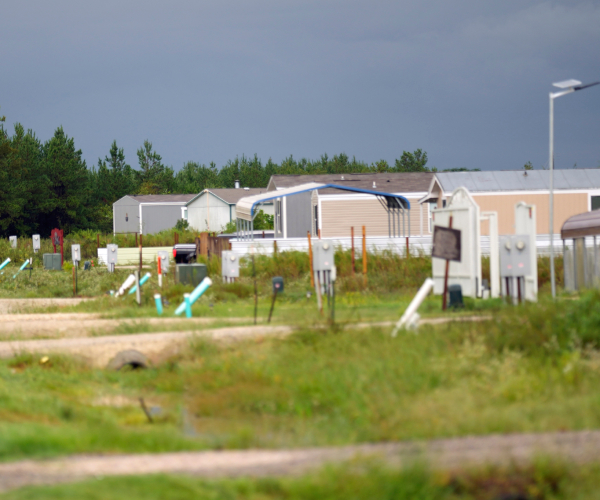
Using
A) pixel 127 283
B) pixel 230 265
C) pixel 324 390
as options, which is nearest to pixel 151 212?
pixel 127 283

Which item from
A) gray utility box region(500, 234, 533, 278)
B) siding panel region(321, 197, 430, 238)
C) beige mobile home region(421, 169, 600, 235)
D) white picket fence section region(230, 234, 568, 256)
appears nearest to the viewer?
gray utility box region(500, 234, 533, 278)

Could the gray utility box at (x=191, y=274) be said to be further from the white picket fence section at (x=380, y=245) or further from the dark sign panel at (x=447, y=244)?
the dark sign panel at (x=447, y=244)

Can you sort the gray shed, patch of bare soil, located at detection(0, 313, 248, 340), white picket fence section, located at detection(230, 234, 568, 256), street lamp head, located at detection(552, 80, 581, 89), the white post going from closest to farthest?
patch of bare soil, located at detection(0, 313, 248, 340), the white post, street lamp head, located at detection(552, 80, 581, 89), white picket fence section, located at detection(230, 234, 568, 256), the gray shed

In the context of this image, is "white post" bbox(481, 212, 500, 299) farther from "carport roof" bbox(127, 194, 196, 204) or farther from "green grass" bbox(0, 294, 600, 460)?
"carport roof" bbox(127, 194, 196, 204)

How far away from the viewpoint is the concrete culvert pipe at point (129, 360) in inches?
440

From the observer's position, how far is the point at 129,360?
1119cm

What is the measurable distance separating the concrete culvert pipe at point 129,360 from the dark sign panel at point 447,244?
5526 mm

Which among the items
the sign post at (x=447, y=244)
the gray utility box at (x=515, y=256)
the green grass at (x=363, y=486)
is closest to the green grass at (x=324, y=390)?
the green grass at (x=363, y=486)

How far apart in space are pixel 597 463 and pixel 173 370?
687 centimetres

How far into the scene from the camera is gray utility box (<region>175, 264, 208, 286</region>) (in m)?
19.4

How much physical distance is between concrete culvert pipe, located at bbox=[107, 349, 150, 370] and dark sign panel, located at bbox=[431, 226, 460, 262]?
5526mm

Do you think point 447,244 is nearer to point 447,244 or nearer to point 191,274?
point 447,244

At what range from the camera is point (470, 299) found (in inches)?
590

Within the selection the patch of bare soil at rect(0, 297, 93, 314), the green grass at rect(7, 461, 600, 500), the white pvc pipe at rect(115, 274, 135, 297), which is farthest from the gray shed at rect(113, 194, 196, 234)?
the green grass at rect(7, 461, 600, 500)
